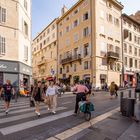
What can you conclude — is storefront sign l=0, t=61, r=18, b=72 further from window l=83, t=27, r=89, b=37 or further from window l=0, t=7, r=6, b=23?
window l=83, t=27, r=89, b=37

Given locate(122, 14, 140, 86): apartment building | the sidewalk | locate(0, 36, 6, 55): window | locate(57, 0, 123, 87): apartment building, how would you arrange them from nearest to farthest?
1. the sidewalk
2. locate(0, 36, 6, 55): window
3. locate(57, 0, 123, 87): apartment building
4. locate(122, 14, 140, 86): apartment building

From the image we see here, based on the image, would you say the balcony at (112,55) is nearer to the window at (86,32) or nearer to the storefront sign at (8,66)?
the window at (86,32)

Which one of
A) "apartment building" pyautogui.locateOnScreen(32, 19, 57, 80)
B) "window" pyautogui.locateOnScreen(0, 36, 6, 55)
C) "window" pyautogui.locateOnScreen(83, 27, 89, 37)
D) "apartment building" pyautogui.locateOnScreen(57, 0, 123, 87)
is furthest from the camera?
"apartment building" pyautogui.locateOnScreen(32, 19, 57, 80)

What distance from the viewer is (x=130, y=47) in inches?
→ 1870

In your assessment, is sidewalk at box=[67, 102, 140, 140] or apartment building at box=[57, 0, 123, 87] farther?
apartment building at box=[57, 0, 123, 87]

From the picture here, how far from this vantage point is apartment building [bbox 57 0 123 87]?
38375 millimetres

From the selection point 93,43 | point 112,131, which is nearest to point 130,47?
point 93,43

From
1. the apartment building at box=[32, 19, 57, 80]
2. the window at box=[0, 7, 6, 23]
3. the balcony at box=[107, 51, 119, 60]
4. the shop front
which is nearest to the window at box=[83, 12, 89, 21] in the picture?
the balcony at box=[107, 51, 119, 60]

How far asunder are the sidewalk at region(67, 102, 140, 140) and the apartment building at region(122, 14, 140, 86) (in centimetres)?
3679

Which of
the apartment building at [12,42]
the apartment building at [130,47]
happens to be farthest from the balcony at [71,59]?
the apartment building at [12,42]

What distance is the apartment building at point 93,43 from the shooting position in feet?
126

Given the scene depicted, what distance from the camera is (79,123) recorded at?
7.88 m

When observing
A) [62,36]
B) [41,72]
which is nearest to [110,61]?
[62,36]

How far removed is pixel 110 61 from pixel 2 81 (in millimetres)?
23891
